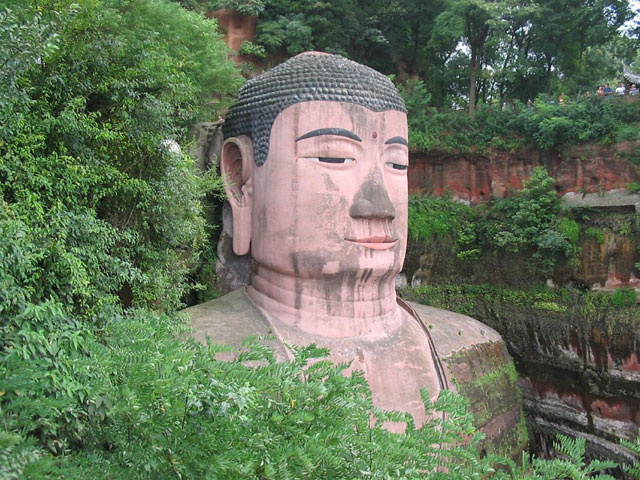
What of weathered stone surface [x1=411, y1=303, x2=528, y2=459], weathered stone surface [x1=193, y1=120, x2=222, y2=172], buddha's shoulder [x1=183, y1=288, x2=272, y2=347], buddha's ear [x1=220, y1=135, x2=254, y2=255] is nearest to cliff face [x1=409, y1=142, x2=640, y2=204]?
weathered stone surface [x1=193, y1=120, x2=222, y2=172]

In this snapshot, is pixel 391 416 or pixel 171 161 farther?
pixel 171 161

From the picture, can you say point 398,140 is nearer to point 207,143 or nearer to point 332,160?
point 332,160

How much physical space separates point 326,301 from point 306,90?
2.16m

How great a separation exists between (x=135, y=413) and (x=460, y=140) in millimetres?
12192

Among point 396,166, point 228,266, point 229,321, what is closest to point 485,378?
point 396,166

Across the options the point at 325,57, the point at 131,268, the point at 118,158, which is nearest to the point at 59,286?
the point at 131,268

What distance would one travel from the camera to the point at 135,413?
2332mm

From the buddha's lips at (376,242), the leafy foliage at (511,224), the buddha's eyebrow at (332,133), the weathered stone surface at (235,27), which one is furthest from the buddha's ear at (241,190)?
the weathered stone surface at (235,27)

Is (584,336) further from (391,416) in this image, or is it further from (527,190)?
(391,416)

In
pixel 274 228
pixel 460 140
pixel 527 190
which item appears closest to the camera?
pixel 274 228

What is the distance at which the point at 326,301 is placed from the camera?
531 centimetres

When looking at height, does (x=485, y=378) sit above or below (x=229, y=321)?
below

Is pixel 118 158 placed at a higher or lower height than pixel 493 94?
lower

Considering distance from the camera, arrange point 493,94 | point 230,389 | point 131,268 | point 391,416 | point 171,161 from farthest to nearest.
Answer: point 493,94, point 171,161, point 131,268, point 391,416, point 230,389
